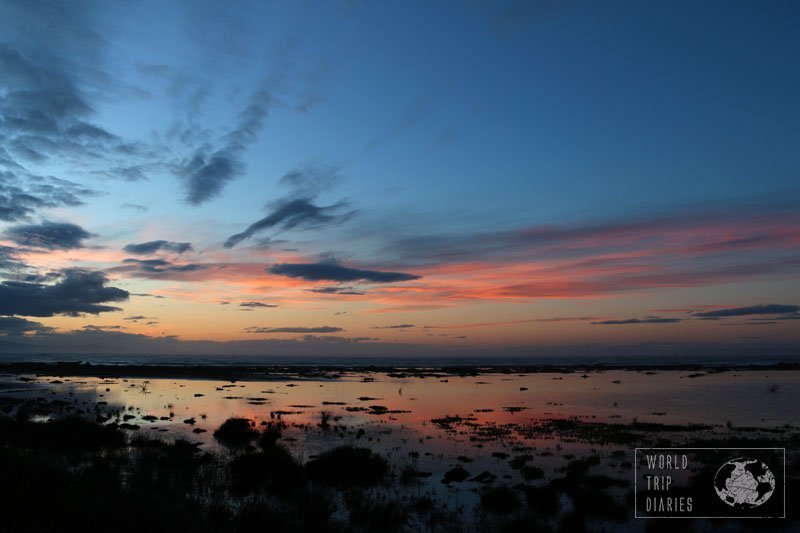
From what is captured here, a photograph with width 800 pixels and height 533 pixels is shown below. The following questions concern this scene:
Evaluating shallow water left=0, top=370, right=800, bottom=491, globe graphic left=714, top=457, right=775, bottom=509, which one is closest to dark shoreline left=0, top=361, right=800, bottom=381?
shallow water left=0, top=370, right=800, bottom=491

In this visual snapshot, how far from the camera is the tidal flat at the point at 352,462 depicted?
15.1 meters

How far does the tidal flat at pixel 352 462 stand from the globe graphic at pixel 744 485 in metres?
1.26

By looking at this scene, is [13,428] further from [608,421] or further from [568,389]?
[568,389]

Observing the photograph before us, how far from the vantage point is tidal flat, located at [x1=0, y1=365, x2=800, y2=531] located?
15.1 m

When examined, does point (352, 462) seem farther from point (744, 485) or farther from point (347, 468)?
point (744, 485)

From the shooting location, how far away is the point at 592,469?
23.8 meters

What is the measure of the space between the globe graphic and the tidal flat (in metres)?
1.26

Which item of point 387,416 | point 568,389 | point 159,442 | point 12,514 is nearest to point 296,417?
point 387,416

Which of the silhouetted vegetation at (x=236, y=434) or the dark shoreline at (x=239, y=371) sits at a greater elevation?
the silhouetted vegetation at (x=236, y=434)

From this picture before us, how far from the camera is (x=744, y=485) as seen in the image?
1988 cm

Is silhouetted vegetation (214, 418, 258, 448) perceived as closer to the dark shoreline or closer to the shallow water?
the shallow water

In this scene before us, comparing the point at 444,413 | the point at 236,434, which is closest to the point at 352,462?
the point at 236,434

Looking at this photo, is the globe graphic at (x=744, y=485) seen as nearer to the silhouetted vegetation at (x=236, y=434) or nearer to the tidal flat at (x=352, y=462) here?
the tidal flat at (x=352, y=462)

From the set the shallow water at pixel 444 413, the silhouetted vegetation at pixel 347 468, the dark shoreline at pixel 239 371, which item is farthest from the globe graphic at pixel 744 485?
the dark shoreline at pixel 239 371
